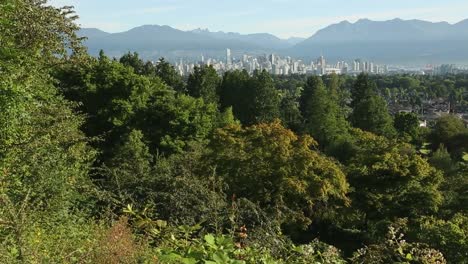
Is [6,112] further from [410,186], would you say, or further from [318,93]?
[318,93]

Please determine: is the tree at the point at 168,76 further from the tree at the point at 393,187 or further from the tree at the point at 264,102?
the tree at the point at 393,187

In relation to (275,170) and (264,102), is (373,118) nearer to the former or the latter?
(264,102)

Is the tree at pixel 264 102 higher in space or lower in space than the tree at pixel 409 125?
higher

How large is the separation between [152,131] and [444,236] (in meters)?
11.2

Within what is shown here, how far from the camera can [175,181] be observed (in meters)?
7.66

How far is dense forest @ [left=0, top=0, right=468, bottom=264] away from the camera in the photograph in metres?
3.31

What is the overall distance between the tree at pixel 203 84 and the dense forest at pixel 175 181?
0.82 feet

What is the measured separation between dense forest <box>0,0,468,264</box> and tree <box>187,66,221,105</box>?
0.82ft

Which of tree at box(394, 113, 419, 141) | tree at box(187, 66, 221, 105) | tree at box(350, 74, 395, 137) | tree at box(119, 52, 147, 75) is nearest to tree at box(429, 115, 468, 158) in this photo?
tree at box(394, 113, 419, 141)

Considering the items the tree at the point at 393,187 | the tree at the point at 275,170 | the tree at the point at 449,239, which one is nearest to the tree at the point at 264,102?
the tree at the point at 393,187

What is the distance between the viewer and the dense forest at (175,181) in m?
3.31

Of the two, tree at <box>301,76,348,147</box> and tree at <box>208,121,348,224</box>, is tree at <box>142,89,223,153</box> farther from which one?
tree at <box>301,76,348,147</box>

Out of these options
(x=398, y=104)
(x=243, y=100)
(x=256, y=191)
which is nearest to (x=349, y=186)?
(x=256, y=191)

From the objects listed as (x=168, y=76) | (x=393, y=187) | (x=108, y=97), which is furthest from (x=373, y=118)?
(x=108, y=97)
